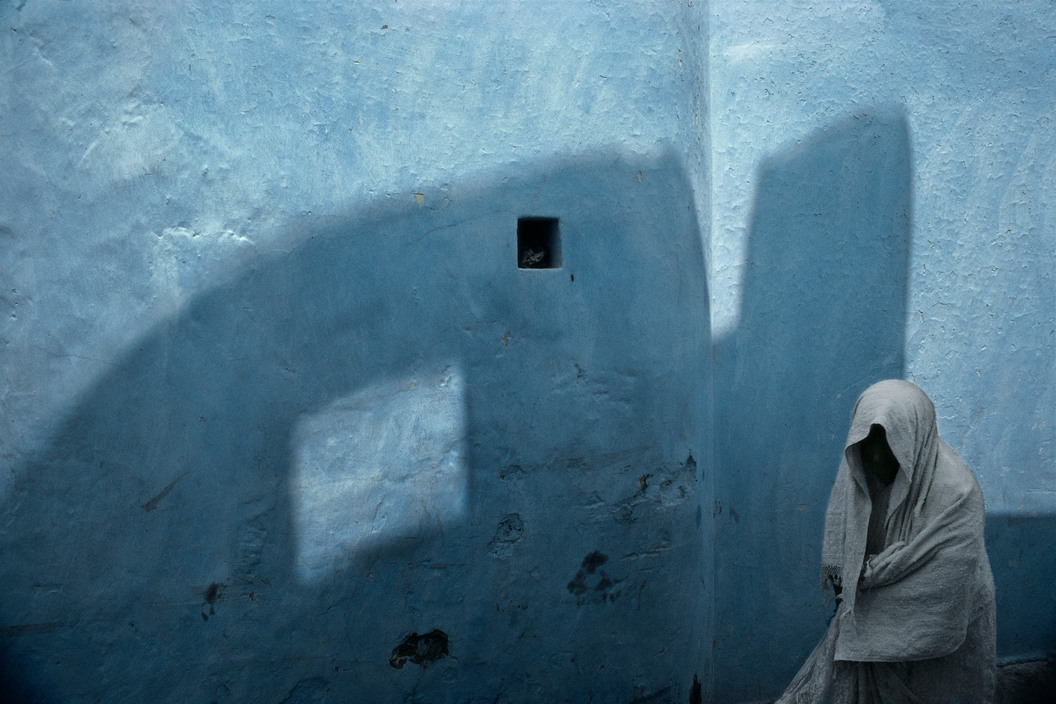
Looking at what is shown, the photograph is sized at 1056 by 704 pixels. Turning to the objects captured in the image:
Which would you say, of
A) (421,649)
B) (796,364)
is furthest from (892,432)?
(421,649)

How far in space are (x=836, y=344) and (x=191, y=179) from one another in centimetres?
284

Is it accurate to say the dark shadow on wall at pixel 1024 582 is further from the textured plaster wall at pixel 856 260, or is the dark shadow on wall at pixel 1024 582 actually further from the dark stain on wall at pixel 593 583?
the dark stain on wall at pixel 593 583

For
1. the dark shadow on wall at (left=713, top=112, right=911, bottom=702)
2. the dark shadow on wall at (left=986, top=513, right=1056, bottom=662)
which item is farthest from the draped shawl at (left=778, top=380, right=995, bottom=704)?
the dark shadow on wall at (left=986, top=513, right=1056, bottom=662)

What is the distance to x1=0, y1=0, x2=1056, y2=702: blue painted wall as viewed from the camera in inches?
114

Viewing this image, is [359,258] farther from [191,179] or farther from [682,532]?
[682,532]

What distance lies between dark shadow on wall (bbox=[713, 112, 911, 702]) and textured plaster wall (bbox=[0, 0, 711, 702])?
0.23 meters

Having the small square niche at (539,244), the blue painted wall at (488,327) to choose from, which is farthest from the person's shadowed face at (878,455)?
the small square niche at (539,244)

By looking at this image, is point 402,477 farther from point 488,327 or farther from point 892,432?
point 892,432

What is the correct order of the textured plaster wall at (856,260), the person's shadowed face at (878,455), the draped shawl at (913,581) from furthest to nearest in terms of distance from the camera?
the textured plaster wall at (856,260)
the person's shadowed face at (878,455)
the draped shawl at (913,581)

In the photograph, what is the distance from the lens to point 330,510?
3.24 meters

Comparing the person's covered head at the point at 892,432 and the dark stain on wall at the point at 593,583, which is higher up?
the person's covered head at the point at 892,432

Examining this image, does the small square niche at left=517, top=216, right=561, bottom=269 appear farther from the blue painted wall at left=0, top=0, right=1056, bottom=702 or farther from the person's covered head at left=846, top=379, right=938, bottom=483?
the person's covered head at left=846, top=379, right=938, bottom=483

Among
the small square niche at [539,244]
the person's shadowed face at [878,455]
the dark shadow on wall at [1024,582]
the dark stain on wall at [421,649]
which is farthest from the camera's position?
the dark shadow on wall at [1024,582]

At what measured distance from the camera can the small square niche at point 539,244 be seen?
3.56 m
